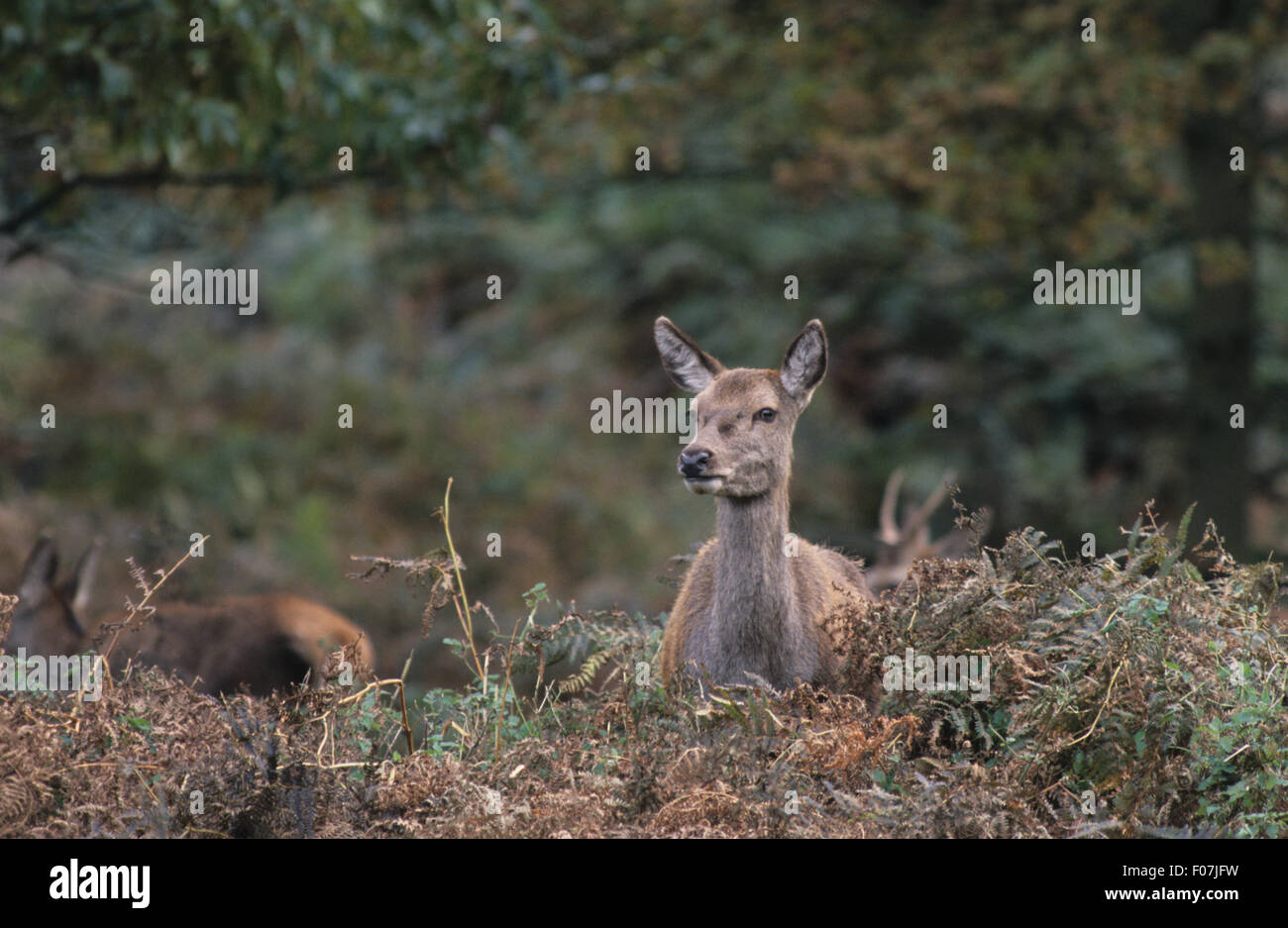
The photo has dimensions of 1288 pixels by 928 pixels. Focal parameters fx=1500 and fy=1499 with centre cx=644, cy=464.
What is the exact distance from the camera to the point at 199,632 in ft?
25.5

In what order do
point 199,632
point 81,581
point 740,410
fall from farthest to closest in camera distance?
point 81,581 → point 199,632 → point 740,410

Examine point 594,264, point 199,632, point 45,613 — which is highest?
point 594,264

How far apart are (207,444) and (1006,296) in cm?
1002

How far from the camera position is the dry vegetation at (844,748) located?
432 cm

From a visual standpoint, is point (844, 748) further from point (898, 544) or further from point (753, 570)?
point (898, 544)

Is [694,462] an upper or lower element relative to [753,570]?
upper

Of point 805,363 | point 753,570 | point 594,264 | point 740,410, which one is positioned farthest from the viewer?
point 594,264

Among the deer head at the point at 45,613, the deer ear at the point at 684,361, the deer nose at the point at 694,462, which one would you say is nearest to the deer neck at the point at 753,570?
the deer nose at the point at 694,462

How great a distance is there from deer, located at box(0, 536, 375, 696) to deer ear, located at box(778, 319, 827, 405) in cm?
269

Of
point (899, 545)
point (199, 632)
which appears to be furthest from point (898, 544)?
point (199, 632)

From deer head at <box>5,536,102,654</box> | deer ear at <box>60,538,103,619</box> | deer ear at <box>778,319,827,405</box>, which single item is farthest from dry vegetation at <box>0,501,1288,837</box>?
deer ear at <box>60,538,103,619</box>

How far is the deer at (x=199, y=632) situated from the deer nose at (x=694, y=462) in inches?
96.5

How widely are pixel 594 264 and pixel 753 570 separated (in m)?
15.7
